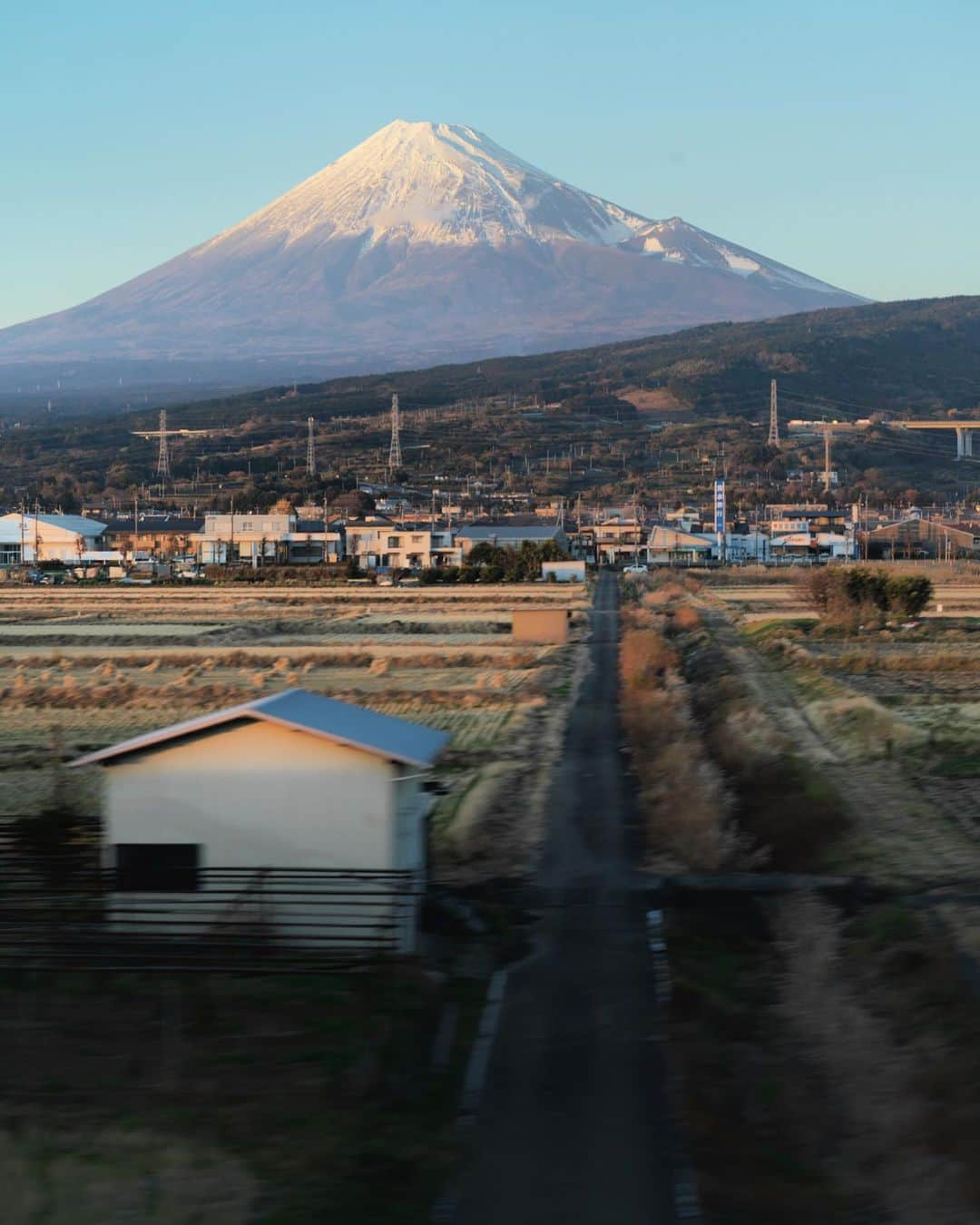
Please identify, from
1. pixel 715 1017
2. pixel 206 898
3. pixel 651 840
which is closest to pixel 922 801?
pixel 651 840

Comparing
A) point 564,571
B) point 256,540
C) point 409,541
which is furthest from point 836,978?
point 256,540

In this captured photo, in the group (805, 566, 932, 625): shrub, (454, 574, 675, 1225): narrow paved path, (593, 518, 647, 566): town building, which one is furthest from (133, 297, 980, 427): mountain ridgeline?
(454, 574, 675, 1225): narrow paved path

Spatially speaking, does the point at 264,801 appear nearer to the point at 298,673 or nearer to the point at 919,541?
the point at 298,673

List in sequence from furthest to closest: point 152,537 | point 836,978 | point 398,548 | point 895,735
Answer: point 152,537 → point 398,548 → point 895,735 → point 836,978

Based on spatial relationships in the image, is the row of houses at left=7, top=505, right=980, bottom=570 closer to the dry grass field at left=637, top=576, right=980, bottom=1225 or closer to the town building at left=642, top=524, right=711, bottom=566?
the town building at left=642, top=524, right=711, bottom=566

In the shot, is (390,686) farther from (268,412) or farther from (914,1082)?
(268,412)

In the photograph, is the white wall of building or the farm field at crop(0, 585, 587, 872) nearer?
the white wall of building
